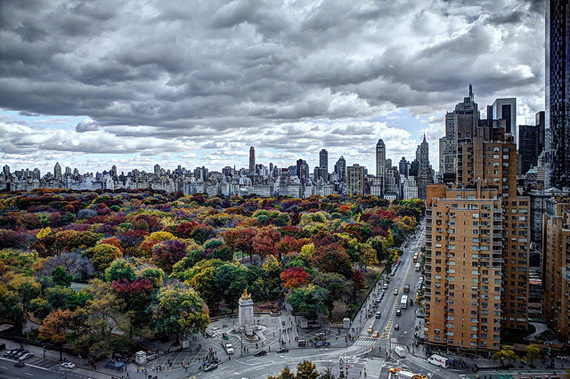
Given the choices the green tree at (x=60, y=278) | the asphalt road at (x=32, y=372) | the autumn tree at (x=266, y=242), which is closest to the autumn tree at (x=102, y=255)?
the green tree at (x=60, y=278)

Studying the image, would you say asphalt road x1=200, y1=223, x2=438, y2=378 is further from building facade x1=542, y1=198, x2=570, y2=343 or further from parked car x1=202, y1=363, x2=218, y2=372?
building facade x1=542, y1=198, x2=570, y2=343

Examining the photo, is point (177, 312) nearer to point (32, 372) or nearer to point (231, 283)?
point (231, 283)

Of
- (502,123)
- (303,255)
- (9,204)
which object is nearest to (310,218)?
(303,255)

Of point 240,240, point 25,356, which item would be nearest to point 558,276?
point 240,240

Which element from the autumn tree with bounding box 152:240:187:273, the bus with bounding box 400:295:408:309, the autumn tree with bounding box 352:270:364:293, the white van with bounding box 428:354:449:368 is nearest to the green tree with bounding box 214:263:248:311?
the autumn tree with bounding box 152:240:187:273

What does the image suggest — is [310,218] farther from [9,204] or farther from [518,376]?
[9,204]
